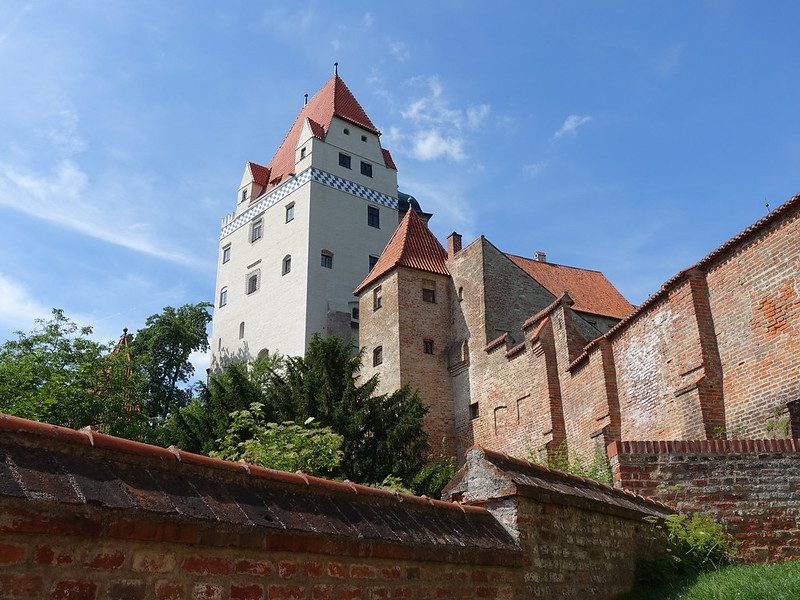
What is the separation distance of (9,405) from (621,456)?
22905mm

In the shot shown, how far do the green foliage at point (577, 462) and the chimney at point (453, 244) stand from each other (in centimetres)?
1159

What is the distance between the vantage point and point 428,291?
32531mm

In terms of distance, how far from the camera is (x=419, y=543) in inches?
189

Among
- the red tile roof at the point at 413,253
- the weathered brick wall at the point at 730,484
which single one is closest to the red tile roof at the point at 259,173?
the red tile roof at the point at 413,253

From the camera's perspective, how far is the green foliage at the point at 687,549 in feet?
24.9

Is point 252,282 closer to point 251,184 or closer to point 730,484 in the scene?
point 251,184

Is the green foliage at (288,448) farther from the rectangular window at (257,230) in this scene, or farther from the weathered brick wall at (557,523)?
the rectangular window at (257,230)

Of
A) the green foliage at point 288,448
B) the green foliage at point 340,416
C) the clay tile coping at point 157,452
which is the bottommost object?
the clay tile coping at point 157,452

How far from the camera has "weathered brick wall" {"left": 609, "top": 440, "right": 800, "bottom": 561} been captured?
8.86 metres

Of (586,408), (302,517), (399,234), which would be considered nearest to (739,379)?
(586,408)

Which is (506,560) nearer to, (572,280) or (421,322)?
(421,322)

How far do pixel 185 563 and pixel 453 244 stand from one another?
101ft

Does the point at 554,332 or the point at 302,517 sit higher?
the point at 554,332

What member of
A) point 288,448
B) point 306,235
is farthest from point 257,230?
point 288,448
